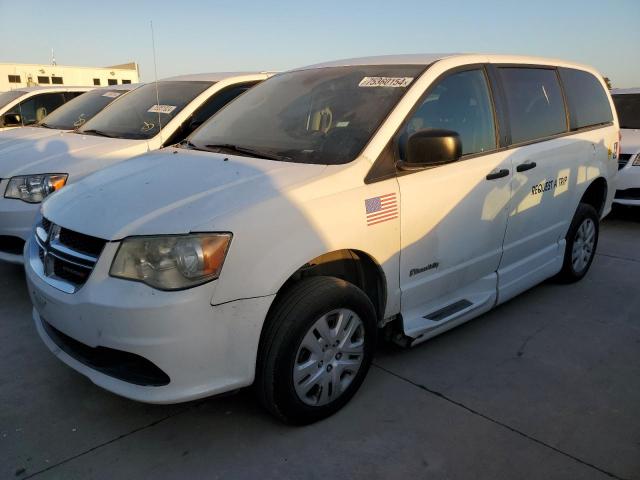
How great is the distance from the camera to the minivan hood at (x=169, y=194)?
7.39 feet

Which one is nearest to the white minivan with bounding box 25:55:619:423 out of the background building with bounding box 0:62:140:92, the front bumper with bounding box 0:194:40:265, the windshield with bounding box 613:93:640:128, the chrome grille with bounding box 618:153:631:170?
the front bumper with bounding box 0:194:40:265

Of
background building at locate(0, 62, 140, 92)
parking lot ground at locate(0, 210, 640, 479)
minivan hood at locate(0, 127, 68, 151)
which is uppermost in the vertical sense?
background building at locate(0, 62, 140, 92)

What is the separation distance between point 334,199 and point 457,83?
127 centimetres

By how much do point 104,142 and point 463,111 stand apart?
3.19 m

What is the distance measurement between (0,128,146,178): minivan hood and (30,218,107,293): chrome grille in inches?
71.7

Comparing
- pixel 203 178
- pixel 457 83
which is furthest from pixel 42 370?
pixel 457 83

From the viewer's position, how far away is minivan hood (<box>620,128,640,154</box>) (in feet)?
22.6

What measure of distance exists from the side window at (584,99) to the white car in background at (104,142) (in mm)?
3051

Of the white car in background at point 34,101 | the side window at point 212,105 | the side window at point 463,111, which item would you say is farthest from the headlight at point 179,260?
the white car in background at point 34,101

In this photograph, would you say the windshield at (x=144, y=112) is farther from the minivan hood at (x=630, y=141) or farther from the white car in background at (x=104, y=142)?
the minivan hood at (x=630, y=141)

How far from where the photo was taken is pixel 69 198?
9.10 feet

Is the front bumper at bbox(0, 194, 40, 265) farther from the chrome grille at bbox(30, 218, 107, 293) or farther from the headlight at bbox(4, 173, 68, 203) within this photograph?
the chrome grille at bbox(30, 218, 107, 293)

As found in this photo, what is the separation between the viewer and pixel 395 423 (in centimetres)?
263

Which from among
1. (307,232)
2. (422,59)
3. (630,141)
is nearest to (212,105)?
(422,59)
